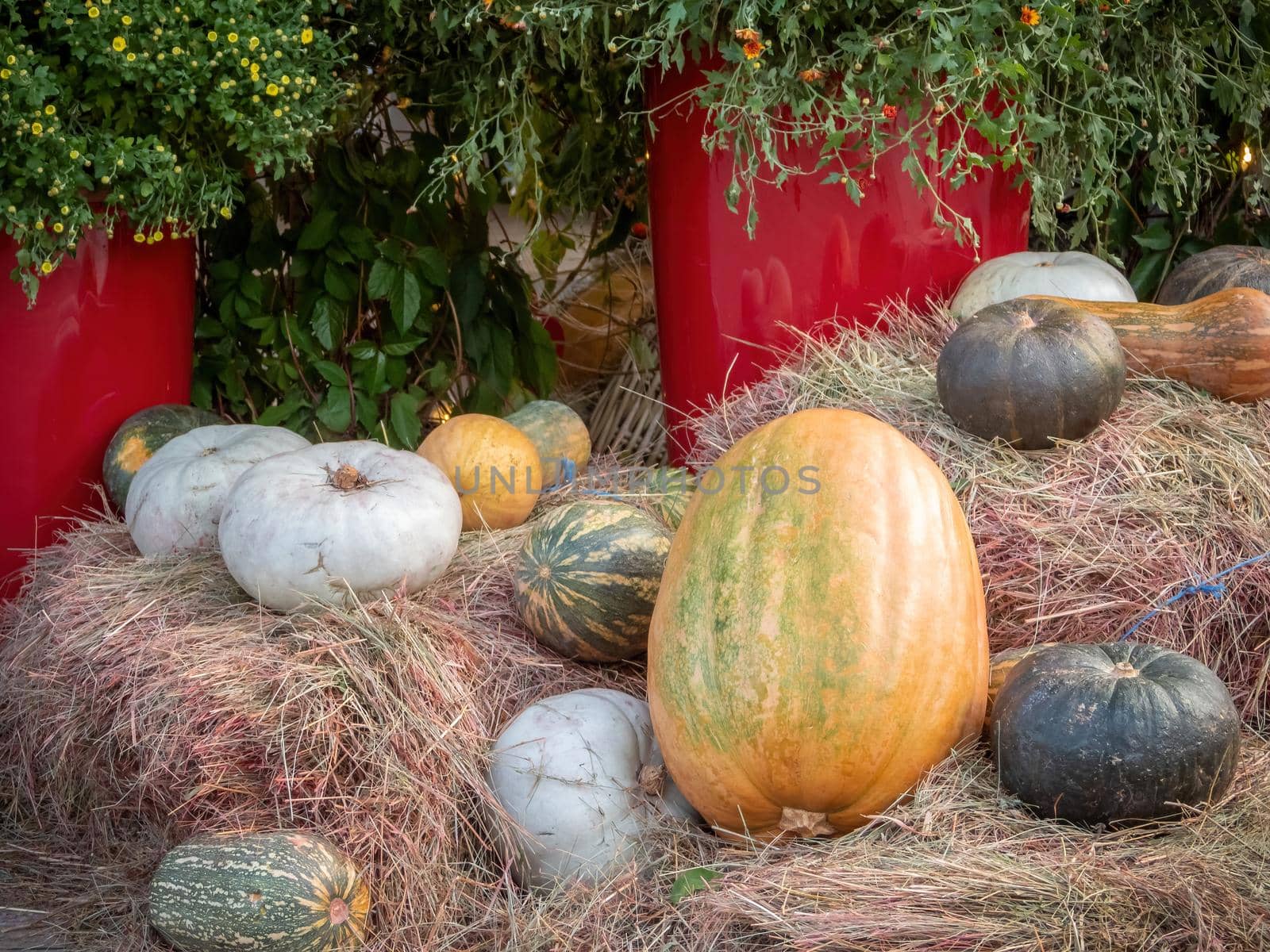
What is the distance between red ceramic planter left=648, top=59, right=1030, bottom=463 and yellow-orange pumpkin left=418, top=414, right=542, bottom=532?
1.77 feet

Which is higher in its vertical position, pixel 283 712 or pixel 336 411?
pixel 336 411

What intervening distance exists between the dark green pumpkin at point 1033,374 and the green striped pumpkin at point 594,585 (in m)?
0.74

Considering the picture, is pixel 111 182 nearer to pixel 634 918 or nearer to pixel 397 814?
pixel 397 814

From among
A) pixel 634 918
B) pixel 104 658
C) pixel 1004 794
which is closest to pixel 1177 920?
pixel 1004 794

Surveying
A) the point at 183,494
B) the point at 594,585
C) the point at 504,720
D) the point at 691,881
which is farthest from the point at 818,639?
the point at 183,494

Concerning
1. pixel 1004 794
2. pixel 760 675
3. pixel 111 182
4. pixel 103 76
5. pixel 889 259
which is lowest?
pixel 1004 794

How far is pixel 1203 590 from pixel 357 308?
2.70 m

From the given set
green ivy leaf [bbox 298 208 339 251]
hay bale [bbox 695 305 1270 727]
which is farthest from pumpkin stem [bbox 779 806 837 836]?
green ivy leaf [bbox 298 208 339 251]

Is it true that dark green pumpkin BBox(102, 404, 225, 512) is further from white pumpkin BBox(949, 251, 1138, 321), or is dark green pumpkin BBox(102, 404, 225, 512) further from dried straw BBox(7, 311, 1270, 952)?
white pumpkin BBox(949, 251, 1138, 321)

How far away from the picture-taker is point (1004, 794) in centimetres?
196

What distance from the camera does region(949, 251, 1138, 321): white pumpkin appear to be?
3088mm

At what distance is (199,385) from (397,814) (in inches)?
83.4

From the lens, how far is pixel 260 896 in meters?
1.96

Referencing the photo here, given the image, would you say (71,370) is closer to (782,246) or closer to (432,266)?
(432,266)
